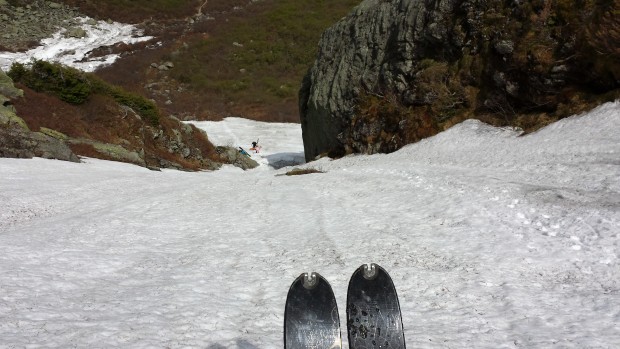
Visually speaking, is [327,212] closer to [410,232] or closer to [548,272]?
[410,232]

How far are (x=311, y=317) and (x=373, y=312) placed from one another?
66cm

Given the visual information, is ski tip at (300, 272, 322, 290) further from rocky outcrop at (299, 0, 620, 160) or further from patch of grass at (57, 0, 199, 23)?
patch of grass at (57, 0, 199, 23)

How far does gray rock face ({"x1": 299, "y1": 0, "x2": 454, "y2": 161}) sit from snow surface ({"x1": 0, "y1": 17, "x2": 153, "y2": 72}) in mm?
46411

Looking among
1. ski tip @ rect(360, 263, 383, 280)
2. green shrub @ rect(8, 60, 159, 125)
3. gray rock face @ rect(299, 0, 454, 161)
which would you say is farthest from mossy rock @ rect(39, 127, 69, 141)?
ski tip @ rect(360, 263, 383, 280)

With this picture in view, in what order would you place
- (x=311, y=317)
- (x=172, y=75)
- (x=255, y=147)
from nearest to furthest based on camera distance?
1. (x=311, y=317)
2. (x=255, y=147)
3. (x=172, y=75)

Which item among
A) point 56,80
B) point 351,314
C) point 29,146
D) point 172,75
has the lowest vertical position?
point 172,75

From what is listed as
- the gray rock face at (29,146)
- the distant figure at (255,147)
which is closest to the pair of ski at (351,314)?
the gray rock face at (29,146)

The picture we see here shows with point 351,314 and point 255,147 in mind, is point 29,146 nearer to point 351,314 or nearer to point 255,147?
point 351,314

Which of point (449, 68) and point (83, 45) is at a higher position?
point (83, 45)

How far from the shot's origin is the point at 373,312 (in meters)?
4.40

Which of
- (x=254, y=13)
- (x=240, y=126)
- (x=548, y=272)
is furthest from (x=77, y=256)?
(x=254, y=13)

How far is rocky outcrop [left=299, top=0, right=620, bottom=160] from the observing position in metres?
16.8

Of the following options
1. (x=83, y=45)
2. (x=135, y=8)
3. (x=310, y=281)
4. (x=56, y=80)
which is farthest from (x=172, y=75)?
(x=310, y=281)

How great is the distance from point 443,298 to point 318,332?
3039 mm
